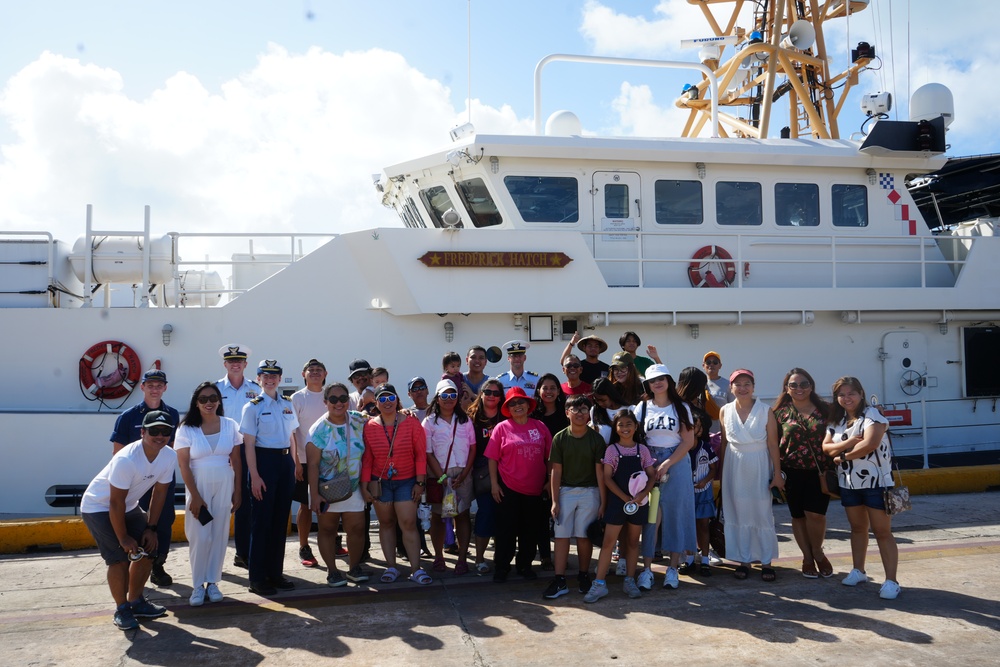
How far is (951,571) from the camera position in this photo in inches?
232

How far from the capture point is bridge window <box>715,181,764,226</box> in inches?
402

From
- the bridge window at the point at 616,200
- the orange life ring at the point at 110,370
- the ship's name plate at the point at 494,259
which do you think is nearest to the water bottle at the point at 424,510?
the ship's name plate at the point at 494,259

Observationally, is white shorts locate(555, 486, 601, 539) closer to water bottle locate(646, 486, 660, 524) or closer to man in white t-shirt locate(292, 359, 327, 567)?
water bottle locate(646, 486, 660, 524)

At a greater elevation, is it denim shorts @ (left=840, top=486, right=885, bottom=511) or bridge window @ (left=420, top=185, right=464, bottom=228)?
bridge window @ (left=420, top=185, right=464, bottom=228)

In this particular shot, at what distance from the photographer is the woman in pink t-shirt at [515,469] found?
569cm

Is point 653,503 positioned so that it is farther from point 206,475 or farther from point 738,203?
point 738,203

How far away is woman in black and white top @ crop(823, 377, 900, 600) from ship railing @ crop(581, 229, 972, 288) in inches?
156

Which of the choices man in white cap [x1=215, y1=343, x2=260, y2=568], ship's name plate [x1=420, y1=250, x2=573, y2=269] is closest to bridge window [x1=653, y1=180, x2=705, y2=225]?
ship's name plate [x1=420, y1=250, x2=573, y2=269]

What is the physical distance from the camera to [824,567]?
580cm

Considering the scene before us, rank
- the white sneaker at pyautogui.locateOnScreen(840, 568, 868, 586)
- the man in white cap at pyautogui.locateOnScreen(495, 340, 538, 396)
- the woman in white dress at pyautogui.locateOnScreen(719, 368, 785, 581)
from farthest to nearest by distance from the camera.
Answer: the man in white cap at pyautogui.locateOnScreen(495, 340, 538, 396) → the woman in white dress at pyautogui.locateOnScreen(719, 368, 785, 581) → the white sneaker at pyautogui.locateOnScreen(840, 568, 868, 586)

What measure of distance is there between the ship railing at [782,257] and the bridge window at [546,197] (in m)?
0.45

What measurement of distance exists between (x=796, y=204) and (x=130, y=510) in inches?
351

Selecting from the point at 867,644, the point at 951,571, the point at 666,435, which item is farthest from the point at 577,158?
the point at 867,644

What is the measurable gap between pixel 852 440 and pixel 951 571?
1560mm
